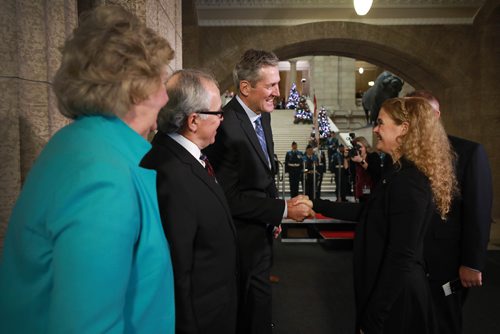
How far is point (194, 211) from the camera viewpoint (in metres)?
1.29

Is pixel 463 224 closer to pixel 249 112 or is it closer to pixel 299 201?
pixel 299 201

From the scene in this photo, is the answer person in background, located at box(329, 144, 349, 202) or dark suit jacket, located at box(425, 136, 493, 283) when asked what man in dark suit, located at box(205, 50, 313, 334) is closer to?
dark suit jacket, located at box(425, 136, 493, 283)

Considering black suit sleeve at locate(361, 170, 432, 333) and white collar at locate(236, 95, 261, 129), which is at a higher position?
white collar at locate(236, 95, 261, 129)

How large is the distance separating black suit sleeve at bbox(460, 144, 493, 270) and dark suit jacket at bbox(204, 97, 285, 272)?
1039mm

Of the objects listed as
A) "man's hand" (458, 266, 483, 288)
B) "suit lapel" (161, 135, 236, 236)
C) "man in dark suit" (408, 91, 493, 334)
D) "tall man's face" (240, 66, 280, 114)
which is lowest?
"man's hand" (458, 266, 483, 288)

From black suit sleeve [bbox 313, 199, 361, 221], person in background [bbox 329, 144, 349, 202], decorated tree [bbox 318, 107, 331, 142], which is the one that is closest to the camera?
black suit sleeve [bbox 313, 199, 361, 221]

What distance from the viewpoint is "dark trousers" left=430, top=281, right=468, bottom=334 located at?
7.00ft

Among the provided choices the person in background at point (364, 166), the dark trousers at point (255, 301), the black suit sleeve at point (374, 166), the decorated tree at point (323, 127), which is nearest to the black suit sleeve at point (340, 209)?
the dark trousers at point (255, 301)

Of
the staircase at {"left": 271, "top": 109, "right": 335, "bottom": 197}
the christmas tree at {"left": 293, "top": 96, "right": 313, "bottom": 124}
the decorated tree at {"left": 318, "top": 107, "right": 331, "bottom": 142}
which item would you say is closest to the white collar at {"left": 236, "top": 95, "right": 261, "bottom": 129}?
the staircase at {"left": 271, "top": 109, "right": 335, "bottom": 197}

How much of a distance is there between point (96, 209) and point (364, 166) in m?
5.07

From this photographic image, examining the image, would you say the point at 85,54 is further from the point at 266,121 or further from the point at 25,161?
the point at 266,121

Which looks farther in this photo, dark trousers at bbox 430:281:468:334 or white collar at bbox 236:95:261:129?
white collar at bbox 236:95:261:129

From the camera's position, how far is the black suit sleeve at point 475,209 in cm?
218

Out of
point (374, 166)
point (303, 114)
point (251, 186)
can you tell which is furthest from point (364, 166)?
point (303, 114)
